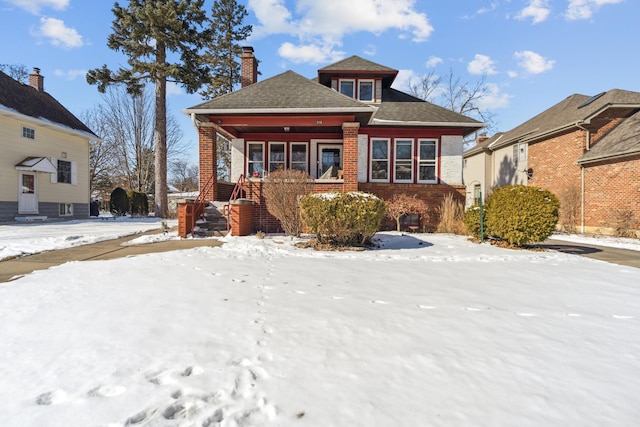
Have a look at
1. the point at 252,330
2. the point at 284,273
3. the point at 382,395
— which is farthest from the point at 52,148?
the point at 382,395

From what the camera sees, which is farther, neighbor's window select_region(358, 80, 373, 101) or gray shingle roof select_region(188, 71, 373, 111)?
neighbor's window select_region(358, 80, 373, 101)

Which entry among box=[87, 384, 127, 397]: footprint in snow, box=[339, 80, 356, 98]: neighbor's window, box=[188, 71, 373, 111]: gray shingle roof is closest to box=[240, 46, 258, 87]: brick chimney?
box=[188, 71, 373, 111]: gray shingle roof

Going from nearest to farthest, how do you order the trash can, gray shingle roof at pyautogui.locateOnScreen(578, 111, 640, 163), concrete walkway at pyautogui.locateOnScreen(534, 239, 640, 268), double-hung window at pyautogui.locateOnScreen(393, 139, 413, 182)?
concrete walkway at pyautogui.locateOnScreen(534, 239, 640, 268) < the trash can < gray shingle roof at pyautogui.locateOnScreen(578, 111, 640, 163) < double-hung window at pyautogui.locateOnScreen(393, 139, 413, 182)

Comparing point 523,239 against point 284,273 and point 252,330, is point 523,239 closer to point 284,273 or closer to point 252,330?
point 284,273

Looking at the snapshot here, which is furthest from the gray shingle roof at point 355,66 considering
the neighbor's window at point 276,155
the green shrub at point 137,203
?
the green shrub at point 137,203

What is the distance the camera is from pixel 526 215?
25.1ft

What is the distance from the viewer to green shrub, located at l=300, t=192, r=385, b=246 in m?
7.37

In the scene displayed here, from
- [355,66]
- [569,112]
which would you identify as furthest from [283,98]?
[569,112]

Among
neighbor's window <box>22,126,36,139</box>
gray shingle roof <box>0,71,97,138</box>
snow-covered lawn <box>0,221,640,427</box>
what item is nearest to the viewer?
snow-covered lawn <box>0,221,640,427</box>

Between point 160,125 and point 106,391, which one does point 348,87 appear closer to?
point 160,125

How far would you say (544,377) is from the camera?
7.22 feet

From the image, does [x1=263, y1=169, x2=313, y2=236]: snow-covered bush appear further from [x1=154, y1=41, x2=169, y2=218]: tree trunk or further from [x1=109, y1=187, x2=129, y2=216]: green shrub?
[x1=109, y1=187, x2=129, y2=216]: green shrub

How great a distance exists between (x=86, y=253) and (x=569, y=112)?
2022 cm

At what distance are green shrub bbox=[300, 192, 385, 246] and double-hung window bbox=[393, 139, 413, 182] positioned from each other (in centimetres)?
591
